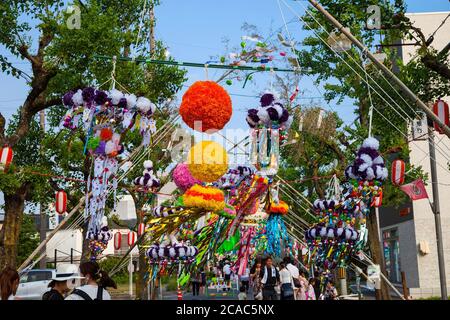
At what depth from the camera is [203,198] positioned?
52.6 feet

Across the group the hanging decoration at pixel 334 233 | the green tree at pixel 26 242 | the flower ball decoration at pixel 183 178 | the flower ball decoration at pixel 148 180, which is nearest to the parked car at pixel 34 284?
the flower ball decoration at pixel 148 180

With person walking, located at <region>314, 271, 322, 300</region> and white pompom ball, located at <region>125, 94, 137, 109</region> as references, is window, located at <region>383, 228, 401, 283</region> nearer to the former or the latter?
person walking, located at <region>314, 271, 322, 300</region>

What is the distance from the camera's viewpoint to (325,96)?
2708 centimetres

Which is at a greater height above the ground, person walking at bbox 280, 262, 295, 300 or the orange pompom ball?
the orange pompom ball

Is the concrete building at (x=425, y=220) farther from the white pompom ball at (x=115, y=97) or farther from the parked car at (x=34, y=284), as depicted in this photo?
the white pompom ball at (x=115, y=97)

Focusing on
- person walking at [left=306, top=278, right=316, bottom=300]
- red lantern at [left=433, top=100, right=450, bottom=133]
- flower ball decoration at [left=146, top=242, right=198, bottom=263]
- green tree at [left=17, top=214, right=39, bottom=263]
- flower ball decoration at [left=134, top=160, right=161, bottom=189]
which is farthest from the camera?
green tree at [left=17, top=214, right=39, bottom=263]

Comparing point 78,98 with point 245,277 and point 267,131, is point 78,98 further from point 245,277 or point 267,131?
point 245,277

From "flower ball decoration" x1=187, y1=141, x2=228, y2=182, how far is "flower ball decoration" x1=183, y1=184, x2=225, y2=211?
3.89 feet

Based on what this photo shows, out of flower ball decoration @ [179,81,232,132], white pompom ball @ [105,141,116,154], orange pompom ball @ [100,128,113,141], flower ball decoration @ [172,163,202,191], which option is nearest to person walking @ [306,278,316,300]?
flower ball decoration @ [172,163,202,191]

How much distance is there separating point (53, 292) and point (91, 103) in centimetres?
739

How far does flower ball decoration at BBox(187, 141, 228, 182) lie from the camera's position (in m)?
14.7

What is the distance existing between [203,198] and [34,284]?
11.9 metres

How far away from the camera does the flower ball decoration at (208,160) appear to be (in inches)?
578
